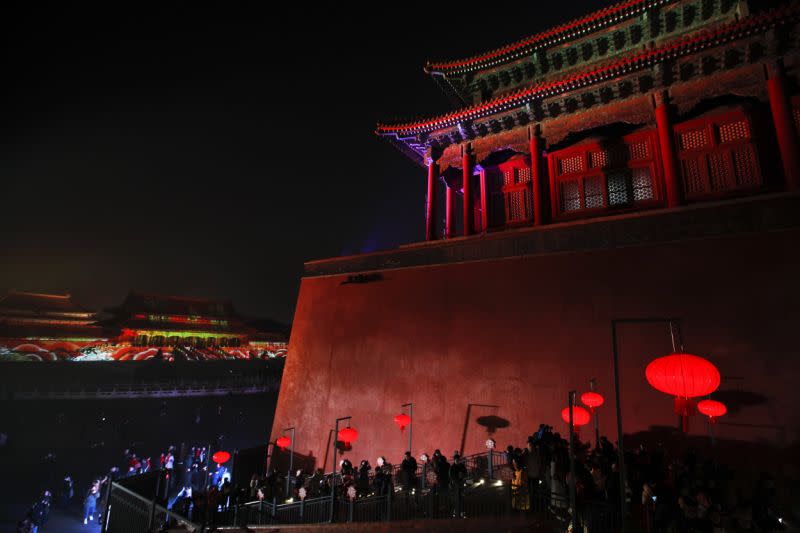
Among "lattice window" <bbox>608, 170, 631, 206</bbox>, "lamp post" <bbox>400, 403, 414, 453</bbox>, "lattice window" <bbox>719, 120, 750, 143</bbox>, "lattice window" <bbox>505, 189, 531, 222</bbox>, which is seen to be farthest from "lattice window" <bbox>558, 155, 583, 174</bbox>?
"lamp post" <bbox>400, 403, 414, 453</bbox>

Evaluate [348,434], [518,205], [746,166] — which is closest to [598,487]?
[348,434]

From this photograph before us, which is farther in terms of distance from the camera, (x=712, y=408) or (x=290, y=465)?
(x=290, y=465)

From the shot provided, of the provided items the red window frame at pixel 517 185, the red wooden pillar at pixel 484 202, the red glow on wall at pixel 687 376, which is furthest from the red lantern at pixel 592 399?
the red wooden pillar at pixel 484 202

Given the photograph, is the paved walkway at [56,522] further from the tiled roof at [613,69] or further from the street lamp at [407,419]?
the tiled roof at [613,69]

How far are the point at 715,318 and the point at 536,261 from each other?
3.57 m

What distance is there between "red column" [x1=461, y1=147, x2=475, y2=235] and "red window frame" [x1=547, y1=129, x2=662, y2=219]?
7.50ft

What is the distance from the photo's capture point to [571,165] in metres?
12.6

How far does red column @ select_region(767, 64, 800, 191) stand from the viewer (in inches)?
334

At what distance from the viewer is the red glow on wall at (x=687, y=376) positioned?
5715 millimetres

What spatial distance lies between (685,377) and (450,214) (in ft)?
34.5

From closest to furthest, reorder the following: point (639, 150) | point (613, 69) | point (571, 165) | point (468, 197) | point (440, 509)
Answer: point (440, 509) → point (613, 69) → point (639, 150) → point (571, 165) → point (468, 197)

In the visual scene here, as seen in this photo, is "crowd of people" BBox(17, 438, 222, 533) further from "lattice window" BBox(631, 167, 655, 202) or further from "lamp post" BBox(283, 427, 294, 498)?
"lattice window" BBox(631, 167, 655, 202)

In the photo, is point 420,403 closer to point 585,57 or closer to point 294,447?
point 294,447

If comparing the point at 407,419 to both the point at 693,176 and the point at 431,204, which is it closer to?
the point at 431,204
